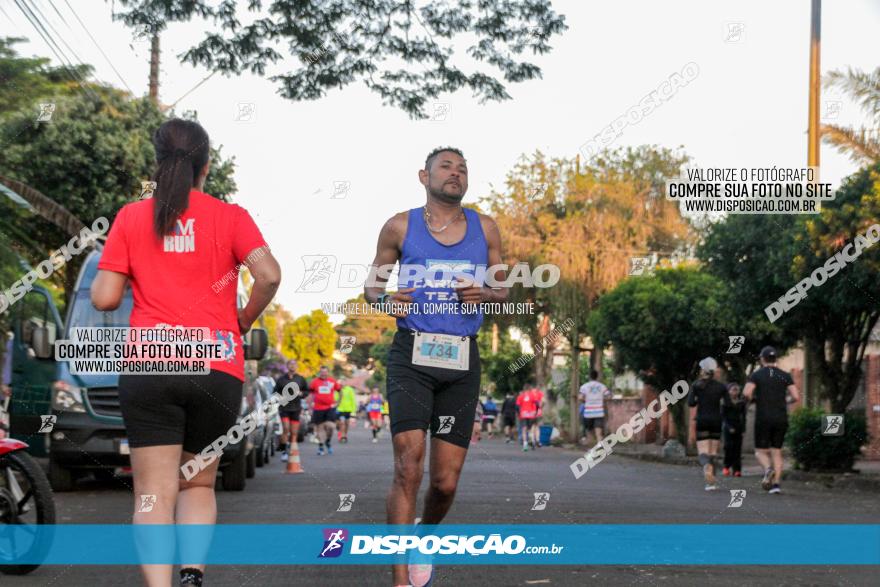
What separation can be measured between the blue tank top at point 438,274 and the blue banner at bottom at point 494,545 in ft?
2.96

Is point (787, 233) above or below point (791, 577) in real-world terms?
above

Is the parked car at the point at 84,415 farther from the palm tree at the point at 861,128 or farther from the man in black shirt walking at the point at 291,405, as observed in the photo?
the palm tree at the point at 861,128

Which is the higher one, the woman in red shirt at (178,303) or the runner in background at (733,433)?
the woman in red shirt at (178,303)

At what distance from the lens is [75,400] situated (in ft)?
43.7

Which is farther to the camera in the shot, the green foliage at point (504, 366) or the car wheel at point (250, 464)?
the green foliage at point (504, 366)

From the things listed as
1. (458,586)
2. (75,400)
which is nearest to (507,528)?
(458,586)

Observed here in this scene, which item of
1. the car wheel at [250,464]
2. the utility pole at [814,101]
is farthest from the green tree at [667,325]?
the car wheel at [250,464]

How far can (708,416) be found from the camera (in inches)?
654

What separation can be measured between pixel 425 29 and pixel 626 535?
17.4ft

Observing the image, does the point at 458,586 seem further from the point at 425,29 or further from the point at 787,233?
the point at 787,233

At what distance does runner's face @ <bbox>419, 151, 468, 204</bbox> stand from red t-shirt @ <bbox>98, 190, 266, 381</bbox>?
1382 millimetres

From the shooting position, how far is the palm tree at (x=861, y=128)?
21625 millimetres

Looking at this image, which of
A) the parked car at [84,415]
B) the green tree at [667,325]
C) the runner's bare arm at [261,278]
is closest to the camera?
the runner's bare arm at [261,278]

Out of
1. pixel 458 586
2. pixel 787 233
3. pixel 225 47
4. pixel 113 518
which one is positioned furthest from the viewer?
pixel 787 233
